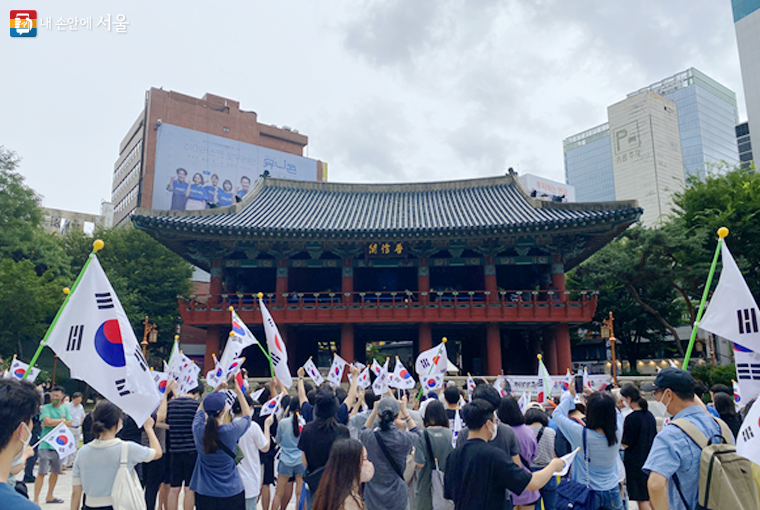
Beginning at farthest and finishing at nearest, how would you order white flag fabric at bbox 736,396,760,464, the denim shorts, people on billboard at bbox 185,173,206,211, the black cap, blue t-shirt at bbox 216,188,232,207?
blue t-shirt at bbox 216,188,232,207 → people on billboard at bbox 185,173,206,211 → the denim shorts → the black cap → white flag fabric at bbox 736,396,760,464

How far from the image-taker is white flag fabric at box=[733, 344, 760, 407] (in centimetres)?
511

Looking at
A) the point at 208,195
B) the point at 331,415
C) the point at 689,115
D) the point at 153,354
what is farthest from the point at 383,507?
the point at 689,115

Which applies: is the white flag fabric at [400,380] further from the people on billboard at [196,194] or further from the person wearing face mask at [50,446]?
the people on billboard at [196,194]

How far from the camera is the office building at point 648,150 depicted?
9231cm

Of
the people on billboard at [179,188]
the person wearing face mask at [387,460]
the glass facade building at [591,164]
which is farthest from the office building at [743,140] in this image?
the person wearing face mask at [387,460]

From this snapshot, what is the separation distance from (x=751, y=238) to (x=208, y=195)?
45333mm

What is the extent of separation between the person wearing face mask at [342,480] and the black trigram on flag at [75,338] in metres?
3.15

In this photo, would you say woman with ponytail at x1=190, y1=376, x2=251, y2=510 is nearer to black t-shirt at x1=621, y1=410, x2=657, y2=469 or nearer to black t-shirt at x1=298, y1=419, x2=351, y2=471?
black t-shirt at x1=298, y1=419, x2=351, y2=471

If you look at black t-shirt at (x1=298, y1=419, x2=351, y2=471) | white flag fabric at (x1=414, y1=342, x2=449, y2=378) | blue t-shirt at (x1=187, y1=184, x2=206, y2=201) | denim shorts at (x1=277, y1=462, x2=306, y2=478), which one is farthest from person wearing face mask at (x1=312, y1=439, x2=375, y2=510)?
blue t-shirt at (x1=187, y1=184, x2=206, y2=201)

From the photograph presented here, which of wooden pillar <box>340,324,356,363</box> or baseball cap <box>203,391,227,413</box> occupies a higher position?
wooden pillar <box>340,324,356,363</box>

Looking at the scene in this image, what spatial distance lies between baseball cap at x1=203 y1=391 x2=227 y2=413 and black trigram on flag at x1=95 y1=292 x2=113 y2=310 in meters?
1.37

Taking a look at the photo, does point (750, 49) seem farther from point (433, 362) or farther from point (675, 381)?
point (675, 381)

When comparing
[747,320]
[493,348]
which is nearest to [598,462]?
[747,320]

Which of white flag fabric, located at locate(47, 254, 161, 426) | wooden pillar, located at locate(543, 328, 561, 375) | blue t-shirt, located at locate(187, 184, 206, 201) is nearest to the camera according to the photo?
white flag fabric, located at locate(47, 254, 161, 426)
